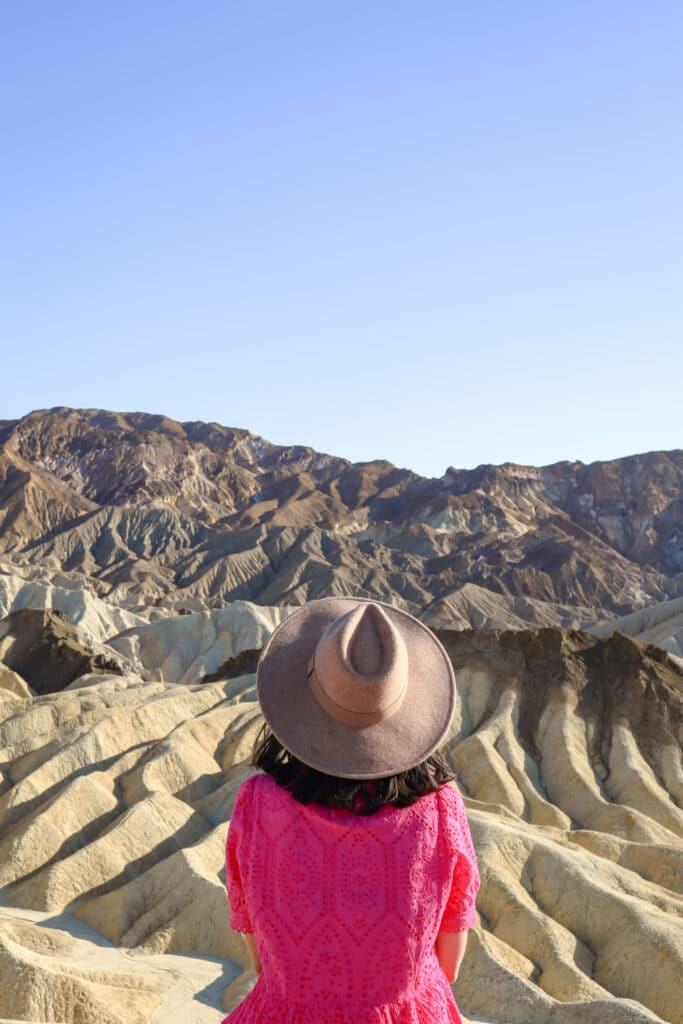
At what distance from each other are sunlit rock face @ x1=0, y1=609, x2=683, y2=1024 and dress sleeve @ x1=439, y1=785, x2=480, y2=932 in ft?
42.8

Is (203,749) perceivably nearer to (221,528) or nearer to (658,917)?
(658,917)

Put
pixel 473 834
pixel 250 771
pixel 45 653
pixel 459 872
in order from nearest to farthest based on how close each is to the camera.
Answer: pixel 459 872
pixel 473 834
pixel 250 771
pixel 45 653

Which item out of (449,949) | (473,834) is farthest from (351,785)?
(473,834)

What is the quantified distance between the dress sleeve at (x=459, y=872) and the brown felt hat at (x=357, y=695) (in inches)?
10.6

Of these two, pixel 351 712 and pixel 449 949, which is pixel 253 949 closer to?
pixel 449 949

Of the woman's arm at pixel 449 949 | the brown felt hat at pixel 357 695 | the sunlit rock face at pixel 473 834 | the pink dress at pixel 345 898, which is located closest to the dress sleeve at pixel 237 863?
the pink dress at pixel 345 898

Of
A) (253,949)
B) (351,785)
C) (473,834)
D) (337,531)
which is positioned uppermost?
(351,785)

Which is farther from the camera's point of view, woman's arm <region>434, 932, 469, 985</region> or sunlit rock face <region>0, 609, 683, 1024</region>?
sunlit rock face <region>0, 609, 683, 1024</region>

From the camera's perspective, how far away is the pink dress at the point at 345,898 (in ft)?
10.2

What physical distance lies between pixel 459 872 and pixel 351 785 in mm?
531

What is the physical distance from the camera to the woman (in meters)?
3.09

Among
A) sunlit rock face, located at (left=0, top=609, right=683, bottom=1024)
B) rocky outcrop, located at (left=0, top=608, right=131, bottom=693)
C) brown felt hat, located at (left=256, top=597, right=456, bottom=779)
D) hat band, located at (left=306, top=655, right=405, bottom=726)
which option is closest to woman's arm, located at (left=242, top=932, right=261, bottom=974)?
brown felt hat, located at (left=256, top=597, right=456, bottom=779)

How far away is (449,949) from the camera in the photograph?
339 cm

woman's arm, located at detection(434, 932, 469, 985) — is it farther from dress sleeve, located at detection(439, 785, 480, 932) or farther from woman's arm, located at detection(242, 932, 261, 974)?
woman's arm, located at detection(242, 932, 261, 974)
